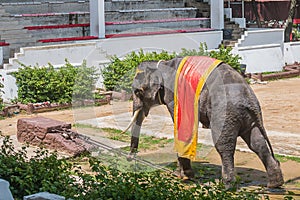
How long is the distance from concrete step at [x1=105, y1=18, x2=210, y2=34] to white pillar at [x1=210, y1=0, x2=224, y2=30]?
0.59 m

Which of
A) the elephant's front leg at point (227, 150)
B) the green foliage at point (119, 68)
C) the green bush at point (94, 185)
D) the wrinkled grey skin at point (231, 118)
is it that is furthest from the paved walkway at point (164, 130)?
the green bush at point (94, 185)

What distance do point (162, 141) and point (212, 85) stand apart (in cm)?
359

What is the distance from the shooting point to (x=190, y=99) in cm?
988

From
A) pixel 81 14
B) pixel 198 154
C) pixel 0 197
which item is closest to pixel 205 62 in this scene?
pixel 198 154

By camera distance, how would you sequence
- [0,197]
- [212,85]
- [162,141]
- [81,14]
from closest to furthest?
[0,197]
[212,85]
[162,141]
[81,14]

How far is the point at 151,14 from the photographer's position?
25547 mm

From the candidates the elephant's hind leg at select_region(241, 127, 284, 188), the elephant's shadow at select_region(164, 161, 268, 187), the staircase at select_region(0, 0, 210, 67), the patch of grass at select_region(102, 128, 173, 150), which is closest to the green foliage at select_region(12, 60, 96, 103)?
the staircase at select_region(0, 0, 210, 67)

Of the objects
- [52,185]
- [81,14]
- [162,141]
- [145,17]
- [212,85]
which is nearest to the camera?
[52,185]

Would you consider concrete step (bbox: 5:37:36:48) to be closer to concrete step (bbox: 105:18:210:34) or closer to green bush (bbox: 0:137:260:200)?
concrete step (bbox: 105:18:210:34)

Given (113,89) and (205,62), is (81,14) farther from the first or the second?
(205,62)

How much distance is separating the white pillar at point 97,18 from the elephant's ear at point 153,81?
477 inches

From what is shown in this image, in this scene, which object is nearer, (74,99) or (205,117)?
(205,117)

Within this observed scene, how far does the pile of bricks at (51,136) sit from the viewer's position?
11.9 m

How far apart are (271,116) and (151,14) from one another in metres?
10.9
